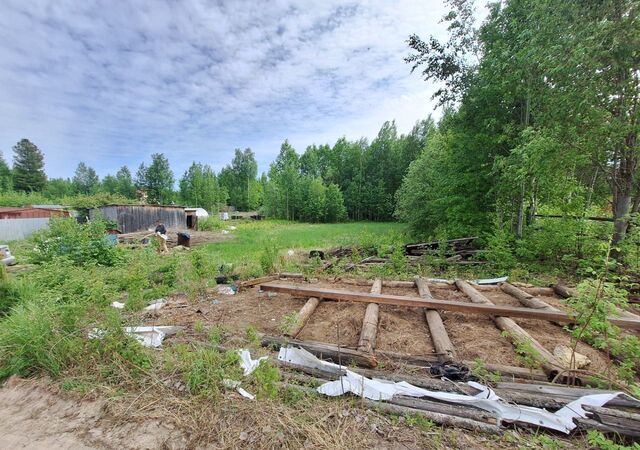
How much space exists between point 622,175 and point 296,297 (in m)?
7.72

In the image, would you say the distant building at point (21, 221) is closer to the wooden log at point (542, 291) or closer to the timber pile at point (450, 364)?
the timber pile at point (450, 364)

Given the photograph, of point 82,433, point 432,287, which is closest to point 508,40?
point 432,287

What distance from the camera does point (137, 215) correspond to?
21312mm

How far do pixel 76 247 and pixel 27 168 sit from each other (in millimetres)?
63409

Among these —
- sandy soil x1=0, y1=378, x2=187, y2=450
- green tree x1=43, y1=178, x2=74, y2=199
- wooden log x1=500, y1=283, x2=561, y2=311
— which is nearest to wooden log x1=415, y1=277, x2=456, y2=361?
wooden log x1=500, y1=283, x2=561, y2=311

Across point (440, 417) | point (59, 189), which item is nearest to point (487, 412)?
point (440, 417)

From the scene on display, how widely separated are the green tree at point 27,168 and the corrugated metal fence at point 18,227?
142ft

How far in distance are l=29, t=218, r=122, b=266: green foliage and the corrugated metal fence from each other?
37.2 feet

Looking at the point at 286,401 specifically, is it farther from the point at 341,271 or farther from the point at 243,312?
the point at 341,271

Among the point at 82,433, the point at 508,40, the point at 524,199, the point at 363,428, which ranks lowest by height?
the point at 82,433

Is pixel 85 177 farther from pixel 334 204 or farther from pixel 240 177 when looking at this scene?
pixel 334 204

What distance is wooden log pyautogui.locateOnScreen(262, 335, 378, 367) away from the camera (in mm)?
2809

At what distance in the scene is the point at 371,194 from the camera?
141ft

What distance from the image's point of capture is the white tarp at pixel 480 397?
1949 mm
